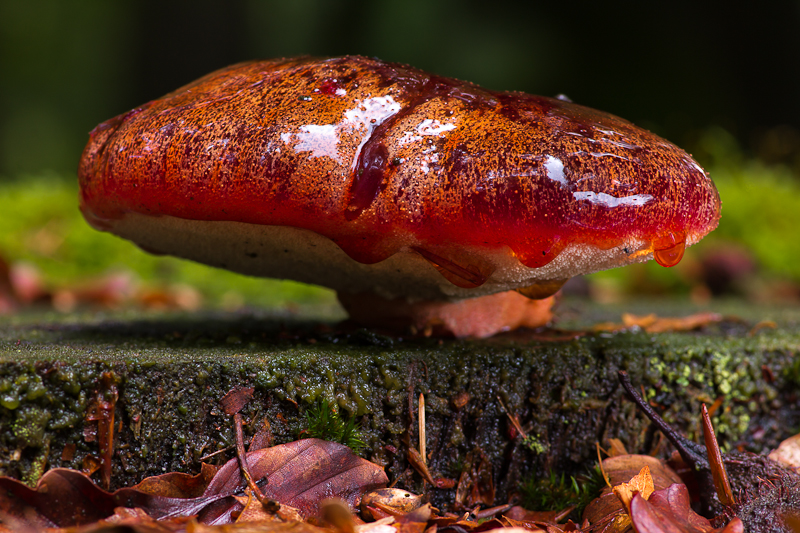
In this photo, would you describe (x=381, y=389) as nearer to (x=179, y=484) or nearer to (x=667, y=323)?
(x=179, y=484)

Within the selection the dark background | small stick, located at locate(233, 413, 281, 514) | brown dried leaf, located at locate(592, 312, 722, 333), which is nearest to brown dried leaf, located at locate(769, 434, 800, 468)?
brown dried leaf, located at locate(592, 312, 722, 333)

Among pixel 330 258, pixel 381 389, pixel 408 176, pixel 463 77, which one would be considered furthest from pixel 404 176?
pixel 463 77

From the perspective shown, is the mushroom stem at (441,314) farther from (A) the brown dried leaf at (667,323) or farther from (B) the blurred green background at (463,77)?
(B) the blurred green background at (463,77)

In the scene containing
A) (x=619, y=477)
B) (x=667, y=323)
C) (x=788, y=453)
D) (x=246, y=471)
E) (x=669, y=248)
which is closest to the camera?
(x=246, y=471)

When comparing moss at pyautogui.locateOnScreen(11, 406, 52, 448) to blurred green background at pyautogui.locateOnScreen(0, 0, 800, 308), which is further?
blurred green background at pyautogui.locateOnScreen(0, 0, 800, 308)

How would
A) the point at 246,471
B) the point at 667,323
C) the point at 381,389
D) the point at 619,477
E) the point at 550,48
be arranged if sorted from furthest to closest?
the point at 550,48 → the point at 667,323 → the point at 619,477 → the point at 381,389 → the point at 246,471

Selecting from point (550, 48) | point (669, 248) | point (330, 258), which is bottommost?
point (330, 258)

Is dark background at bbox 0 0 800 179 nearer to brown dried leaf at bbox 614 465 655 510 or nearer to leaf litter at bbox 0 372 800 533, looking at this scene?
leaf litter at bbox 0 372 800 533

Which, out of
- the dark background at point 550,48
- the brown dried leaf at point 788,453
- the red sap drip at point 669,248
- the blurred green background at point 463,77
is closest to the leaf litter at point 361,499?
the brown dried leaf at point 788,453
